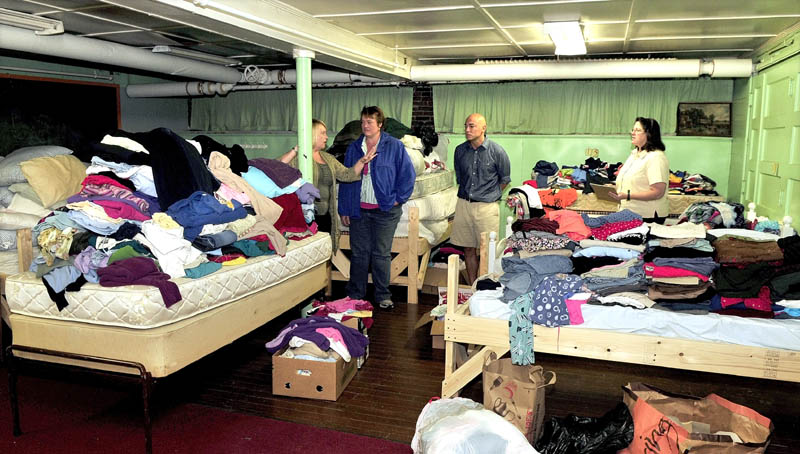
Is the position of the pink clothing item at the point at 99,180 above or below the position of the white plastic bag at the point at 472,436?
above

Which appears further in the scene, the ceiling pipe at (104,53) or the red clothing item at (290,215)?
the ceiling pipe at (104,53)

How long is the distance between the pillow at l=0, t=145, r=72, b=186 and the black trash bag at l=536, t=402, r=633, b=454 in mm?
4579

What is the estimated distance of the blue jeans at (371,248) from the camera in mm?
5535

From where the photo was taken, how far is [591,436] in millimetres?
2914

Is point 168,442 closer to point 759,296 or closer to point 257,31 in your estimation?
point 257,31

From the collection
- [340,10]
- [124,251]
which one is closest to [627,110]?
[340,10]

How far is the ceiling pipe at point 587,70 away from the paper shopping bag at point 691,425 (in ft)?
14.6

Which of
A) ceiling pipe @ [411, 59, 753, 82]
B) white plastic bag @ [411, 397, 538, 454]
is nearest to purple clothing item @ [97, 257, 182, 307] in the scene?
white plastic bag @ [411, 397, 538, 454]

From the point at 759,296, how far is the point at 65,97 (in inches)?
303

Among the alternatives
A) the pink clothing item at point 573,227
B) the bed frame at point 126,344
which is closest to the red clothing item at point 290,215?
the bed frame at point 126,344

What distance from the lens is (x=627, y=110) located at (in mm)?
7375

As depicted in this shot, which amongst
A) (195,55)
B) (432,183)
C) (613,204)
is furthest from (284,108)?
(613,204)

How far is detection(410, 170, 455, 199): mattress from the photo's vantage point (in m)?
6.25

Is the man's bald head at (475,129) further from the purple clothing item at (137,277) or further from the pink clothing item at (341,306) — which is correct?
the purple clothing item at (137,277)
